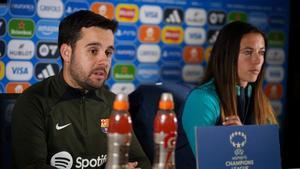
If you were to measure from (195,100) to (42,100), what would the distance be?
666mm

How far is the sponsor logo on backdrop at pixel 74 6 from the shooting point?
269 cm

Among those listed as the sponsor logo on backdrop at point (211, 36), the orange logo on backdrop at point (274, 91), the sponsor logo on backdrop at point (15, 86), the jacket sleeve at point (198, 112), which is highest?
the sponsor logo on backdrop at point (211, 36)

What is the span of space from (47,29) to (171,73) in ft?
2.99

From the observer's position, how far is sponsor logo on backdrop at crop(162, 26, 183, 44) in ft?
9.90

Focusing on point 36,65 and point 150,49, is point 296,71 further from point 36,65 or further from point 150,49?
point 36,65

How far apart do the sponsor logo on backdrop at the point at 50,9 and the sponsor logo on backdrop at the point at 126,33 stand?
40 centimetres

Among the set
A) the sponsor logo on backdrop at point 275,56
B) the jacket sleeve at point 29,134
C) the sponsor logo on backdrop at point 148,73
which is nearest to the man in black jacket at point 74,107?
the jacket sleeve at point 29,134

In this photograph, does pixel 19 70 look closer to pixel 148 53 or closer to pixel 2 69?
pixel 2 69

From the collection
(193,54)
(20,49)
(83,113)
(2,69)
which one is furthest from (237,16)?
(83,113)

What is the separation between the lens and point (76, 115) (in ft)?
5.78

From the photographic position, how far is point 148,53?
2.98 m

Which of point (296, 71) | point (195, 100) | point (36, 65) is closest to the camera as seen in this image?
point (195, 100)

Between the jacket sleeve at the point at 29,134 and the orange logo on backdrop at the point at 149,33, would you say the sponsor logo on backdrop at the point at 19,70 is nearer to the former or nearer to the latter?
the orange logo on backdrop at the point at 149,33

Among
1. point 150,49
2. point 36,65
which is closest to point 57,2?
point 36,65
